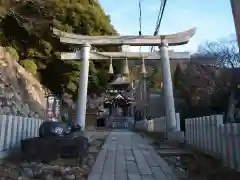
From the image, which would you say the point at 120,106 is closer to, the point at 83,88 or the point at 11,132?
the point at 83,88

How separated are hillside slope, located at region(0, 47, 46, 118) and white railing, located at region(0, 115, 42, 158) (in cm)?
429

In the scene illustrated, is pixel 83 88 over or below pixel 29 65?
below

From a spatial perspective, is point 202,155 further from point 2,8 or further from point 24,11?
point 24,11

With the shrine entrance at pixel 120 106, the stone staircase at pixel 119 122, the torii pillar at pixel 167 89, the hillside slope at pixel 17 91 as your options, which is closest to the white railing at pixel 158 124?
the torii pillar at pixel 167 89

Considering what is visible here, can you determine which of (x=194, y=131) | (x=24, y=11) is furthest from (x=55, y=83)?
(x=194, y=131)

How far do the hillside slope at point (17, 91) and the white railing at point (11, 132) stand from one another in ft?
14.1

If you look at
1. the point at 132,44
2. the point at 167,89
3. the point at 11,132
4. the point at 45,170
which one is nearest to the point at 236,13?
the point at 45,170

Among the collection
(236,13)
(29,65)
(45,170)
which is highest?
(29,65)

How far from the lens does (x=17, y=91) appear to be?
1605cm

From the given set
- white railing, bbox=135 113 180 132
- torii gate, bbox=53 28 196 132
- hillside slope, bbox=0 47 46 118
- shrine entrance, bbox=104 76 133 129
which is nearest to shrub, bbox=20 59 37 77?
hillside slope, bbox=0 47 46 118

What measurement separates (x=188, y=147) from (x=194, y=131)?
3.10ft

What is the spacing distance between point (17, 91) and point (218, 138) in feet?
40.6

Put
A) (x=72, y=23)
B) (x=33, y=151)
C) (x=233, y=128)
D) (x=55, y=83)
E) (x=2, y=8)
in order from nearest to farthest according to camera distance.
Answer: (x=233, y=128) < (x=33, y=151) < (x=2, y=8) < (x=72, y=23) < (x=55, y=83)

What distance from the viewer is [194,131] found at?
824 cm
